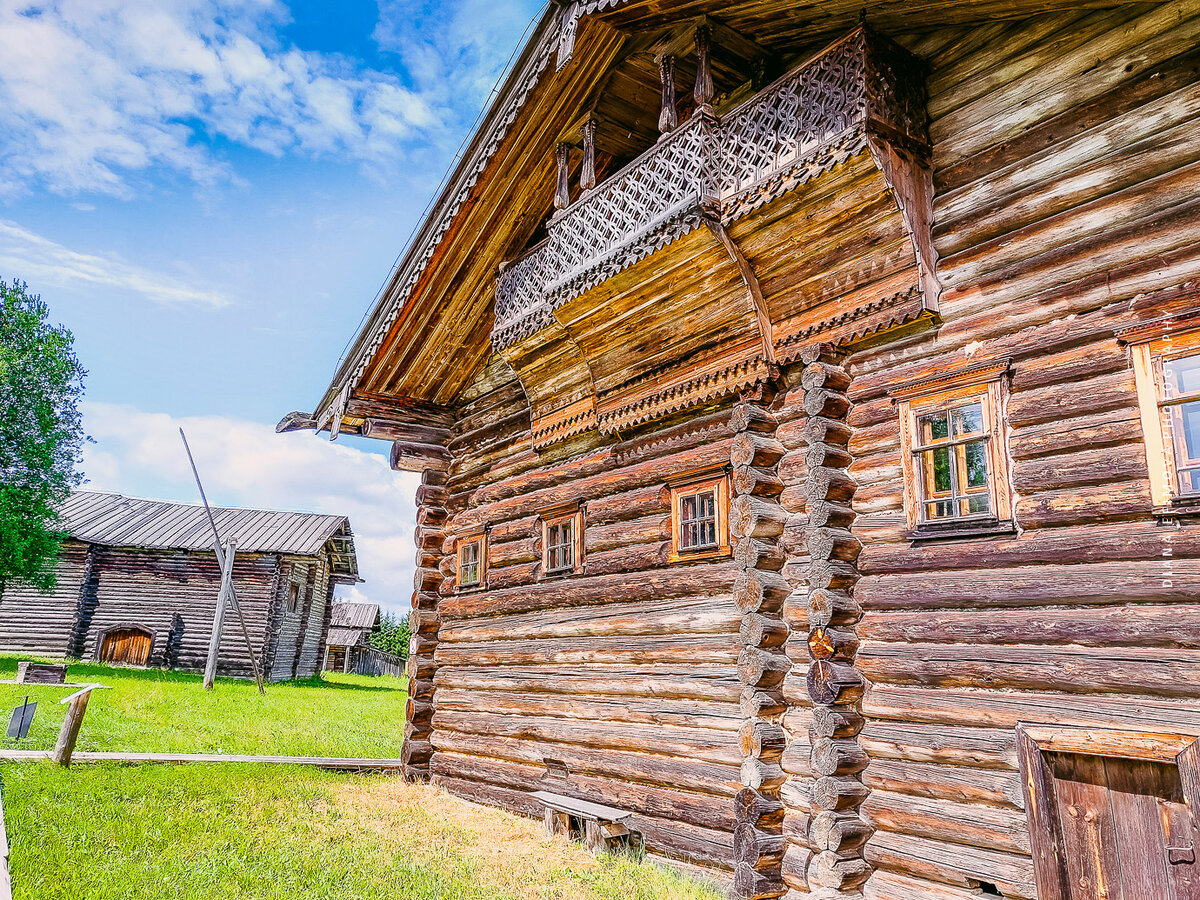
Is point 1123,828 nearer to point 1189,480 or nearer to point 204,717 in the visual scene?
point 1189,480

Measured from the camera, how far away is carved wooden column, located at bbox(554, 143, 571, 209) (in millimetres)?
9586

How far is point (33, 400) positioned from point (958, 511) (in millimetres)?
29440

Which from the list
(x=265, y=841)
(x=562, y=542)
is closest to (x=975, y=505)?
(x=562, y=542)

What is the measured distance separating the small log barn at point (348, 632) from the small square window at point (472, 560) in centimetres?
4102

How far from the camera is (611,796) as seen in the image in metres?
8.76

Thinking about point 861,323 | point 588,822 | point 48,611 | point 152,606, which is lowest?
point 588,822

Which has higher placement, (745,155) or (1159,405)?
(745,155)

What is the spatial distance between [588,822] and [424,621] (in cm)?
538

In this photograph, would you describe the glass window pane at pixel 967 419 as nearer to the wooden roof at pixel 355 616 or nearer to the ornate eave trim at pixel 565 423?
the ornate eave trim at pixel 565 423

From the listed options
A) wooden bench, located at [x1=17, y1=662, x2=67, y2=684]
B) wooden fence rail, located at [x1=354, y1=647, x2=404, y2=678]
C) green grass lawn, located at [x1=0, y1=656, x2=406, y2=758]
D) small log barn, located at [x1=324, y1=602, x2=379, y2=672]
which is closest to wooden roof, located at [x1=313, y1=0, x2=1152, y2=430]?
green grass lawn, located at [x1=0, y1=656, x2=406, y2=758]

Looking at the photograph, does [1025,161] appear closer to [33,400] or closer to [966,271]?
[966,271]

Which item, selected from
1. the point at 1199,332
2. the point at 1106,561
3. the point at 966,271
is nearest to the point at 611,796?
the point at 1106,561

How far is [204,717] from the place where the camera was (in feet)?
60.2

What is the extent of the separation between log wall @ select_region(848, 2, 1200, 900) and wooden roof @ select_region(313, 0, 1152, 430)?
72cm
